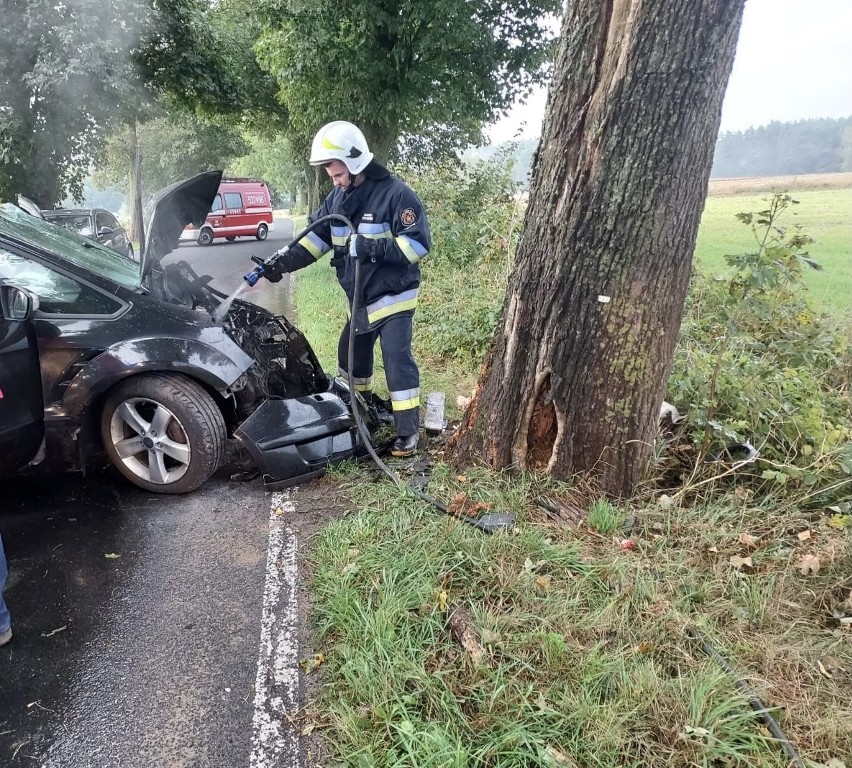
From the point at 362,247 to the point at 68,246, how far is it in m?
1.78

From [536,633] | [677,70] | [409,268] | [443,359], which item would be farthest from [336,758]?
[443,359]

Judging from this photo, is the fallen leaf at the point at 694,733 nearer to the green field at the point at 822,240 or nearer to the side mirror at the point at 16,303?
the side mirror at the point at 16,303

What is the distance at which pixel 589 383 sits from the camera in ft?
9.14

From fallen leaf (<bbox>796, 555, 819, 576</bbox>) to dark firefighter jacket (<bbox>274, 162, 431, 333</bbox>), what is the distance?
92.7 inches

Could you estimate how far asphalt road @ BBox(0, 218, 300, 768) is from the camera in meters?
1.89

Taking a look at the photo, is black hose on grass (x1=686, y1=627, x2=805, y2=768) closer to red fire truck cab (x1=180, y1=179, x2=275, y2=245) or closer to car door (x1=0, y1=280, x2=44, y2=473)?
car door (x1=0, y1=280, x2=44, y2=473)

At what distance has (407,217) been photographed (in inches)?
133

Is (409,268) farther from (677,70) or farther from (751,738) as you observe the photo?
(751,738)

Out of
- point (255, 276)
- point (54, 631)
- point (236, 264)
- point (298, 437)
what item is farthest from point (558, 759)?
point (236, 264)

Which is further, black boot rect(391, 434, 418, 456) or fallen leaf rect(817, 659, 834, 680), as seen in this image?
black boot rect(391, 434, 418, 456)

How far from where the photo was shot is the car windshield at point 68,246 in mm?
3166

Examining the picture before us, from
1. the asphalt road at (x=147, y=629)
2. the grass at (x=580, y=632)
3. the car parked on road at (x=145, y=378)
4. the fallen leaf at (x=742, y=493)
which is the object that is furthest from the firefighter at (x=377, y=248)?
the fallen leaf at (x=742, y=493)

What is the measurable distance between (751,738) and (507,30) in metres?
12.6

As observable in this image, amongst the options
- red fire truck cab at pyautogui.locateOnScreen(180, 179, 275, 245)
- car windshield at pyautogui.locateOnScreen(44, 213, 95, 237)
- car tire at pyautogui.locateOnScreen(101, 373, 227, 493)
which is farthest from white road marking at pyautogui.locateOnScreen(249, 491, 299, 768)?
red fire truck cab at pyautogui.locateOnScreen(180, 179, 275, 245)
